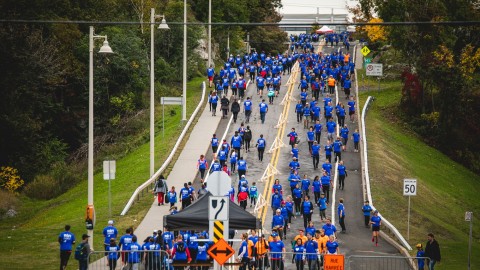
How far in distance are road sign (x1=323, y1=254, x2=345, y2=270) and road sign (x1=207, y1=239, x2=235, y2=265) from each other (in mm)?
6013

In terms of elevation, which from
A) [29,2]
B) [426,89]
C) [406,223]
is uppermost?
[29,2]

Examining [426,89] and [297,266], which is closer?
[297,266]

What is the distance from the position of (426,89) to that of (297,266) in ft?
138

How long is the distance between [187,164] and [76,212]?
21.5 feet

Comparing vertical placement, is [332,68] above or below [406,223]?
above

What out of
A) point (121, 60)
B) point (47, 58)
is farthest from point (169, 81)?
point (47, 58)

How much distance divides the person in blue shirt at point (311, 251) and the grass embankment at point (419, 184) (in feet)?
Result: 20.7

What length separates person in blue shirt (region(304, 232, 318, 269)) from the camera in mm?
31375

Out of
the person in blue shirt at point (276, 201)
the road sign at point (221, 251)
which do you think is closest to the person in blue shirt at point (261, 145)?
the person in blue shirt at point (276, 201)

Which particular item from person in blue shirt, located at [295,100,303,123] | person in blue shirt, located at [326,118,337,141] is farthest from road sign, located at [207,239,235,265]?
person in blue shirt, located at [295,100,303,123]

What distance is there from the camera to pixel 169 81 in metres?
76.6

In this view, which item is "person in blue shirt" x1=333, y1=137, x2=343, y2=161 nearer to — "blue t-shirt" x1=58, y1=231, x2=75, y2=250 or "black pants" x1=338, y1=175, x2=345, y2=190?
"black pants" x1=338, y1=175, x2=345, y2=190

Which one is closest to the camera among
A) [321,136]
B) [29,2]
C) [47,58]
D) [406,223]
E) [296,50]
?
[406,223]

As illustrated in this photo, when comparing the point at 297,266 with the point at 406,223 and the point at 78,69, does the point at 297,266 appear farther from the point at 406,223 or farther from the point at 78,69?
the point at 78,69
